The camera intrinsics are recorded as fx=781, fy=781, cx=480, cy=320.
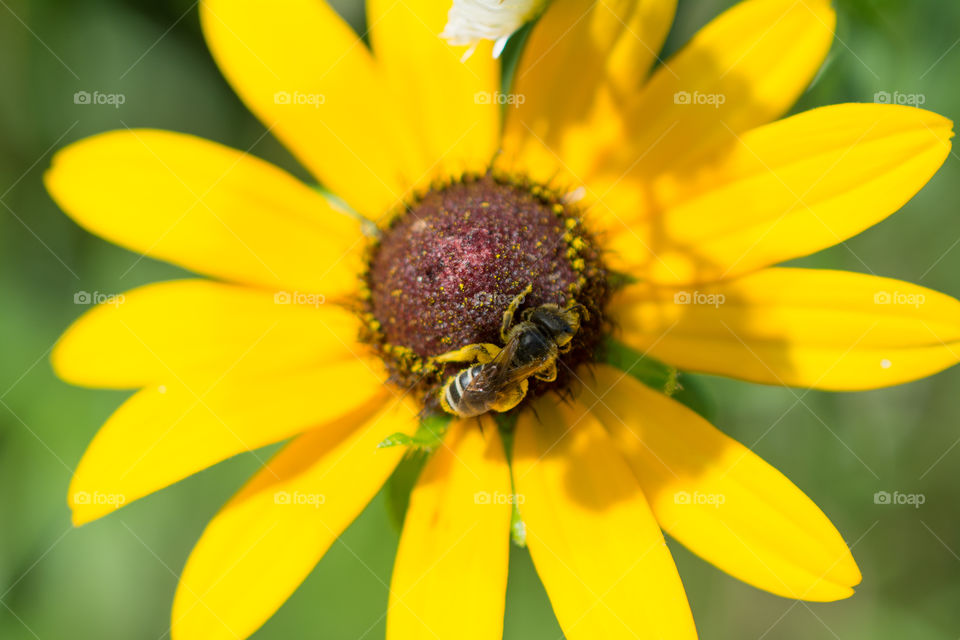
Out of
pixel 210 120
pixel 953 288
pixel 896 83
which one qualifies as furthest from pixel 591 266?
pixel 210 120

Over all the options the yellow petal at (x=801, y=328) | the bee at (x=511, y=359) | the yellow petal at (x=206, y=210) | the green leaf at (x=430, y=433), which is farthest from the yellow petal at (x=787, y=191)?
the yellow petal at (x=206, y=210)

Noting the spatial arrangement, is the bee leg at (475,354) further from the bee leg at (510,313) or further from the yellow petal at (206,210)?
the yellow petal at (206,210)

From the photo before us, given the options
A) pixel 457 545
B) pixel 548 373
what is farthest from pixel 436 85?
pixel 457 545

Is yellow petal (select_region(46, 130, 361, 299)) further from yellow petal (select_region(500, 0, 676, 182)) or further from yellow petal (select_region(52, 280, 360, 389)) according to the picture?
yellow petal (select_region(500, 0, 676, 182))

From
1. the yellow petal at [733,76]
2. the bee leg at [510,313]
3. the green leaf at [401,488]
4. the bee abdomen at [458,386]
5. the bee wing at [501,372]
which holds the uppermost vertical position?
the yellow petal at [733,76]

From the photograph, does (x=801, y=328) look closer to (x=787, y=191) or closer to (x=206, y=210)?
(x=787, y=191)
